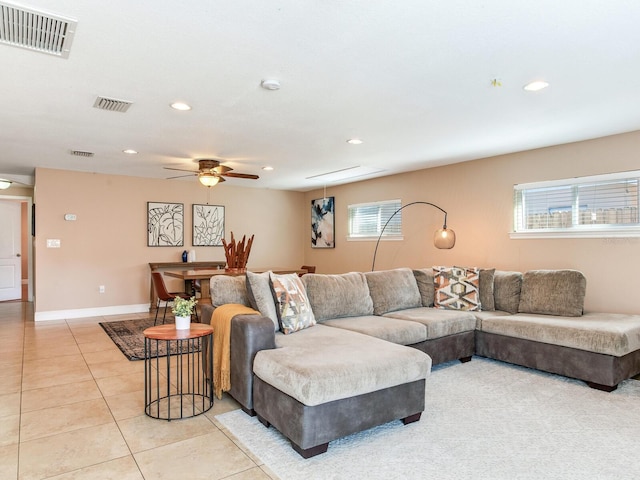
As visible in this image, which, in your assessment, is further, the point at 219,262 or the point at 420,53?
the point at 219,262

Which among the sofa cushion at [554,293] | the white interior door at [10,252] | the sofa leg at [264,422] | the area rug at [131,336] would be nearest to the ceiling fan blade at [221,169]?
the area rug at [131,336]

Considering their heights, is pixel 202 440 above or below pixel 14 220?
below

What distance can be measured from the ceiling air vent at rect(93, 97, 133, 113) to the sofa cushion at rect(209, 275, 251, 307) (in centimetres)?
160

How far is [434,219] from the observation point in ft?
19.7

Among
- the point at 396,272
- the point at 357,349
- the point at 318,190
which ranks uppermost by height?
the point at 318,190

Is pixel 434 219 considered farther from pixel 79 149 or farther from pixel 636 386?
pixel 79 149

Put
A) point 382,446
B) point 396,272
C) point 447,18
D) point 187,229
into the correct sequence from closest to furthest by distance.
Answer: point 447,18, point 382,446, point 396,272, point 187,229

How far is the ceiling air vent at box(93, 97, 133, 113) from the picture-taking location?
10.4ft

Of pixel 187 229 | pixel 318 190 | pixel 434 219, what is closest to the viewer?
pixel 434 219

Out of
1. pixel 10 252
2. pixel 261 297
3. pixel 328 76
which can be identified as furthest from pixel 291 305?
pixel 10 252

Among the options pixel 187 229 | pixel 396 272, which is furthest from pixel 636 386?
pixel 187 229

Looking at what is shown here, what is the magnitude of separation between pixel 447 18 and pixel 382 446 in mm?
2381

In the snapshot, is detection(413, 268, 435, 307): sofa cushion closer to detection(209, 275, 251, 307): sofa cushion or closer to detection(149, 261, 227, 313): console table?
detection(209, 275, 251, 307): sofa cushion

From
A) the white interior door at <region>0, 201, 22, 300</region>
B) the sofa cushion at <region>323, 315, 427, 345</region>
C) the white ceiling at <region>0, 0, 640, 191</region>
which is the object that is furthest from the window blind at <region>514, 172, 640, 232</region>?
the white interior door at <region>0, 201, 22, 300</region>
